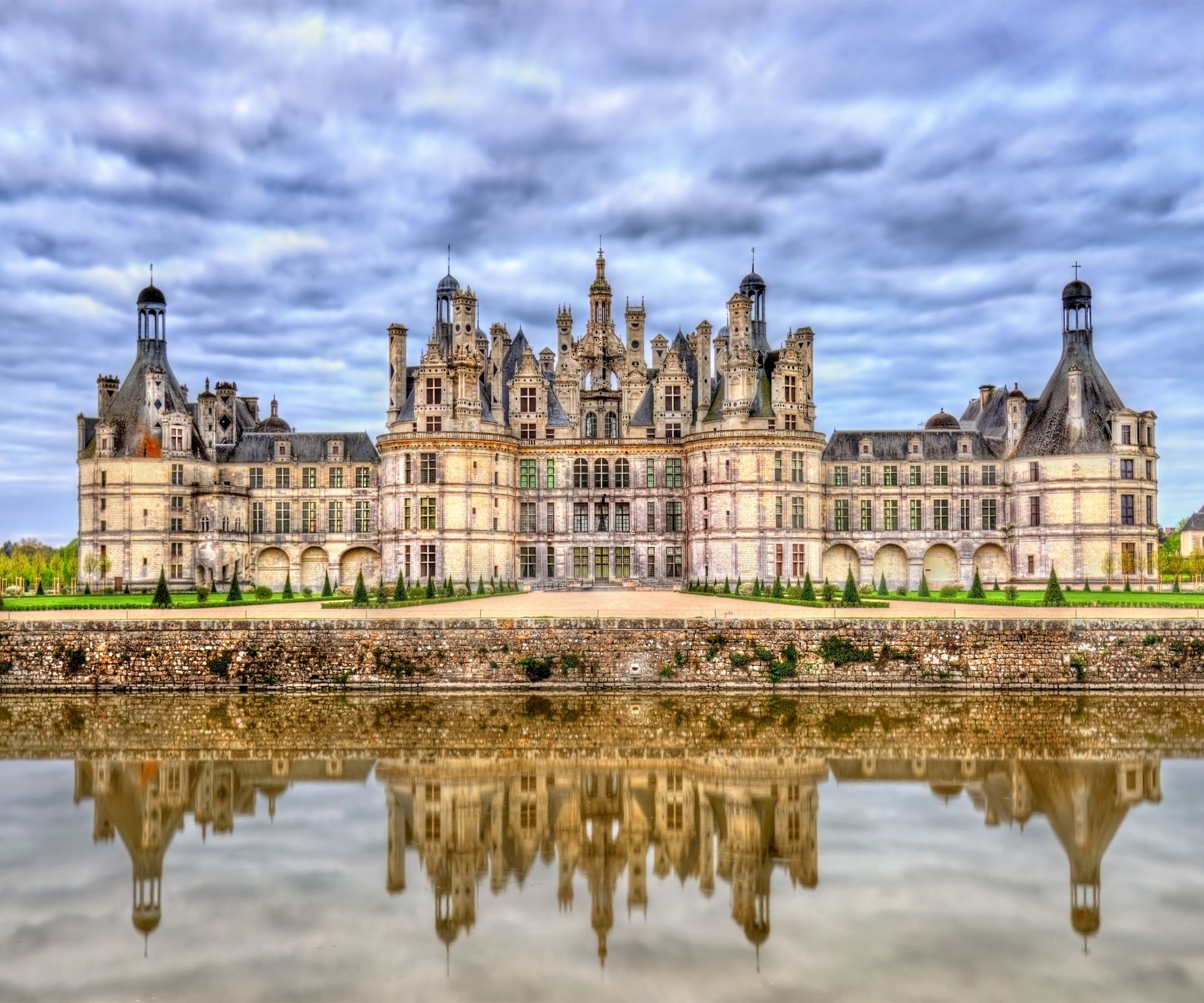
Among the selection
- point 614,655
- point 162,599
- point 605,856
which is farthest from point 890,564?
point 605,856

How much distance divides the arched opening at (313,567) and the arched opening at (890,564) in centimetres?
3538

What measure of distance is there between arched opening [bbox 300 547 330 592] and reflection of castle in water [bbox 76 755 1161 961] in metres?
40.5

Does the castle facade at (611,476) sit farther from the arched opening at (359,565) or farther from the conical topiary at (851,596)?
the conical topiary at (851,596)

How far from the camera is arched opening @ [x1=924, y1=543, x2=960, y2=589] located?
62906 mm

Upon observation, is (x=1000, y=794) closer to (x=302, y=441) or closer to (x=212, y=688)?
(x=212, y=688)

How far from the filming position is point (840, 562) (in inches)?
2499

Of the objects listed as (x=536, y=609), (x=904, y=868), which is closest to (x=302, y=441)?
(x=536, y=609)

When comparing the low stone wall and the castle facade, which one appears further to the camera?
the castle facade

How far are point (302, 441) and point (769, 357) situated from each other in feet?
101

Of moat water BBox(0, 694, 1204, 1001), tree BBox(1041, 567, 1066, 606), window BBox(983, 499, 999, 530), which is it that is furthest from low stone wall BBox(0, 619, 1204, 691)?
window BBox(983, 499, 999, 530)

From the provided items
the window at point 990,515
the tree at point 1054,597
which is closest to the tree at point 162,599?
the tree at point 1054,597

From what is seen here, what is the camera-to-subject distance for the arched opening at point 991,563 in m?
62.1

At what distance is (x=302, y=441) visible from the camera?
6569 cm

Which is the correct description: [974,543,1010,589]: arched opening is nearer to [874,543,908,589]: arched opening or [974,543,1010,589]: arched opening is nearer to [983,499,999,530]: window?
[983,499,999,530]: window
